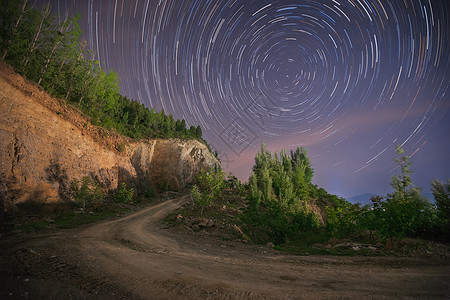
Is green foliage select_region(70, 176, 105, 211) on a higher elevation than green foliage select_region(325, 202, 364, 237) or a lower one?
lower

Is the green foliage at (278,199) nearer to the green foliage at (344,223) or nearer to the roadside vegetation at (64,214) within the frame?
the green foliage at (344,223)

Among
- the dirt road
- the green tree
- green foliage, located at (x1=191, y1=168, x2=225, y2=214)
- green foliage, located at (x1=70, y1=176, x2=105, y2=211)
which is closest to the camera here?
the dirt road

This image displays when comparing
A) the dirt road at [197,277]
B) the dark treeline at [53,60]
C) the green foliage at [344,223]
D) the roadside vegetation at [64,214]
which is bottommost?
the roadside vegetation at [64,214]

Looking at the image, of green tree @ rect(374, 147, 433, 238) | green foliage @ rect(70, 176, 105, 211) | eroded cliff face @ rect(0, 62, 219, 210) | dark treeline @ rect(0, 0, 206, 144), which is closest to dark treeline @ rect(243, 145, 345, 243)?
green tree @ rect(374, 147, 433, 238)

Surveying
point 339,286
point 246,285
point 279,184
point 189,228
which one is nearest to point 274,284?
point 246,285

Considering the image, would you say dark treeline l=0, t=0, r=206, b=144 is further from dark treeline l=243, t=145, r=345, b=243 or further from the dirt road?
dark treeline l=243, t=145, r=345, b=243

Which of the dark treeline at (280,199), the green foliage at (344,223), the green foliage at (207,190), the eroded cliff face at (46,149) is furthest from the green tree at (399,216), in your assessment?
the eroded cliff face at (46,149)

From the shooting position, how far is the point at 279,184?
37625 millimetres

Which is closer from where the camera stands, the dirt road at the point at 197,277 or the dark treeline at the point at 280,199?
the dirt road at the point at 197,277

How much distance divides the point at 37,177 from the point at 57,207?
3.47 meters

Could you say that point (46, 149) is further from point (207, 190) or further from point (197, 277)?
point (197, 277)

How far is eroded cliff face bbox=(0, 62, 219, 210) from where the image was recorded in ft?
51.5

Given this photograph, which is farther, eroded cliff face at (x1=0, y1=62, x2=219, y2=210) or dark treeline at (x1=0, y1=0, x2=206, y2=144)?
dark treeline at (x1=0, y1=0, x2=206, y2=144)

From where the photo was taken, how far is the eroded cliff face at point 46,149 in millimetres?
15703
